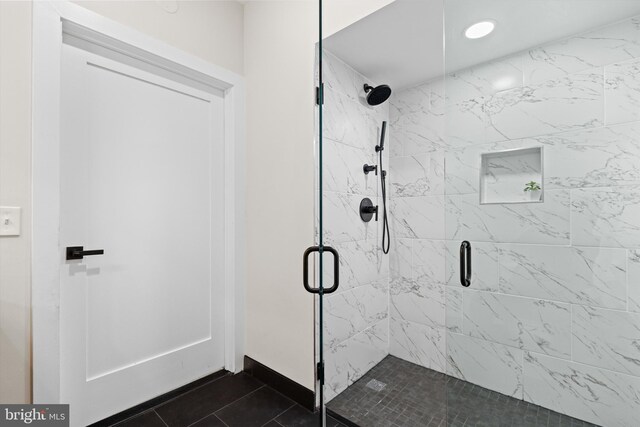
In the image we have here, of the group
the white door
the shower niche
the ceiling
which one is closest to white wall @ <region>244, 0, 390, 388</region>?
the ceiling

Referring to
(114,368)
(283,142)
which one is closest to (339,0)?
(283,142)

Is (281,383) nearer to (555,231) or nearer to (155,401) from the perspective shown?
(155,401)

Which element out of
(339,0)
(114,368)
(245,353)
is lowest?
(245,353)

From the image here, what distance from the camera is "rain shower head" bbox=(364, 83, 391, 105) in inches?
53.4

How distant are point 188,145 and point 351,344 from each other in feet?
4.87

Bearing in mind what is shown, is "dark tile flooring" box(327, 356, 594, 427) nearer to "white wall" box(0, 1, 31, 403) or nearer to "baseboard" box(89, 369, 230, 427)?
"baseboard" box(89, 369, 230, 427)

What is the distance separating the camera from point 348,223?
1398mm

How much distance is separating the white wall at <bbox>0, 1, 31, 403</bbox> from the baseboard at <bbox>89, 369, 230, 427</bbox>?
0.39m

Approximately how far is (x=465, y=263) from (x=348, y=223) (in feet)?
1.86

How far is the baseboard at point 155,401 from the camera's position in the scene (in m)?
1.38

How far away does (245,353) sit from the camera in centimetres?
189

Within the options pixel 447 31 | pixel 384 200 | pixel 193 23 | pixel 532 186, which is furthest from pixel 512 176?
pixel 193 23

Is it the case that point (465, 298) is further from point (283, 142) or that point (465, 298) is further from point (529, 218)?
point (283, 142)

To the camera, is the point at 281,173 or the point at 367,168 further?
the point at 281,173
